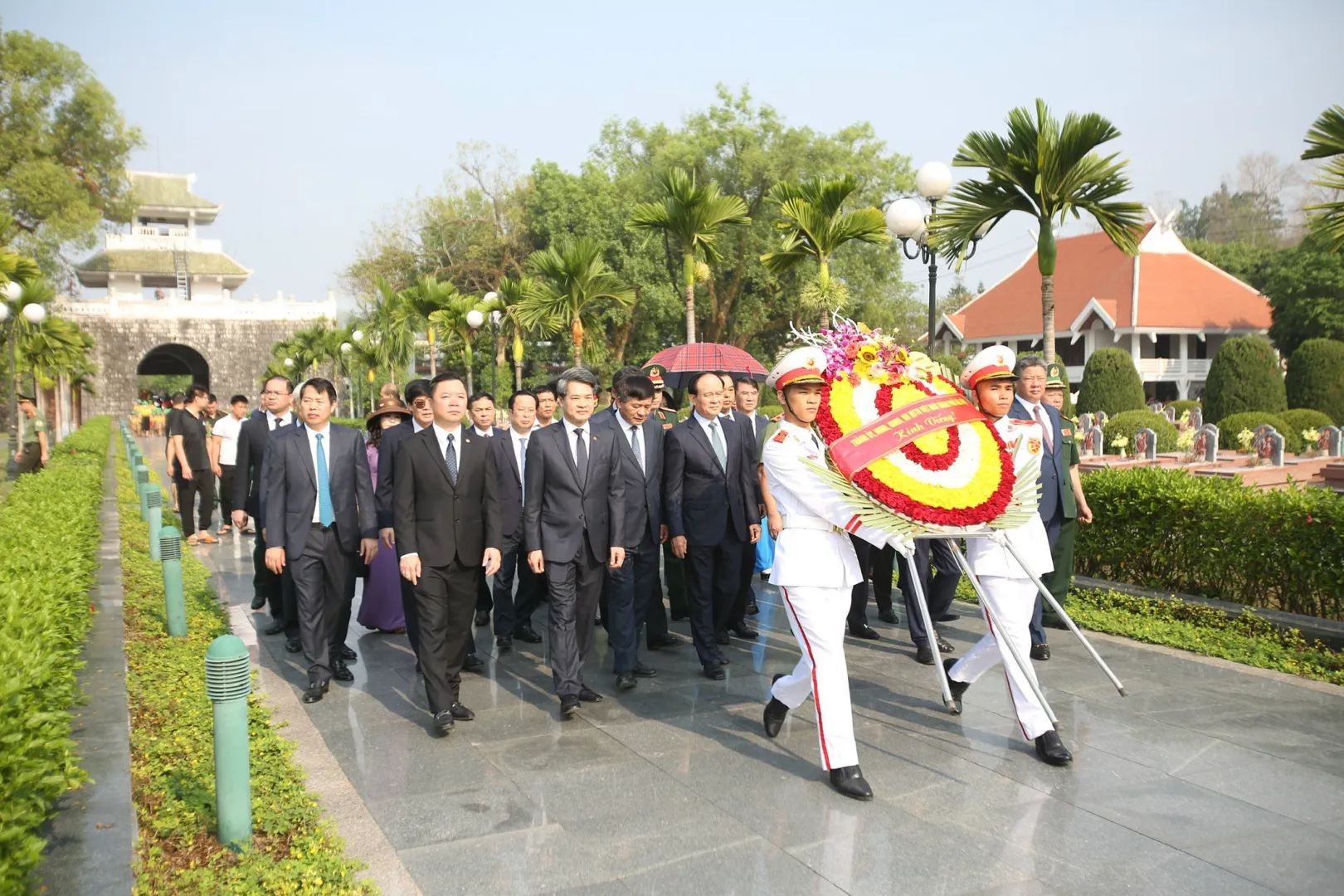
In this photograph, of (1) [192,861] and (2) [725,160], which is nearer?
(1) [192,861]

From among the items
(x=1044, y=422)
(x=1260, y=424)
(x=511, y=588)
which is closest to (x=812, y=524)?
(x=1044, y=422)

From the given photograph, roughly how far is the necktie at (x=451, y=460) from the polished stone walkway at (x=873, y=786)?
132 centimetres

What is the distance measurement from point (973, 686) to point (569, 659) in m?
2.40

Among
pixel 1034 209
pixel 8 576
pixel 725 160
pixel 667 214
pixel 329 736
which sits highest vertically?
pixel 725 160

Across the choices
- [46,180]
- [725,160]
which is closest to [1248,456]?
[725,160]

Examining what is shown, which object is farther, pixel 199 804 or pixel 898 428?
pixel 898 428

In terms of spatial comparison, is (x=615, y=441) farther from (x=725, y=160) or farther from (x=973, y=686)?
(x=725, y=160)

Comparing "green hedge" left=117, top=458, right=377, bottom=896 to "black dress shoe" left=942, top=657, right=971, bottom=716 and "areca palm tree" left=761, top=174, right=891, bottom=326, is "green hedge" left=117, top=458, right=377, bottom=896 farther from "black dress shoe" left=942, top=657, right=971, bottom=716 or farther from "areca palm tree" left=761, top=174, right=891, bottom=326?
"areca palm tree" left=761, top=174, right=891, bottom=326

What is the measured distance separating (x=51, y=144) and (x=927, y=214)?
4366 cm

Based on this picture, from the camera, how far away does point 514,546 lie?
22.9ft

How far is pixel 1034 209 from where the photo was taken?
9.84 m

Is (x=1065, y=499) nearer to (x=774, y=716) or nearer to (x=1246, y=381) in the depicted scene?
(x=774, y=716)

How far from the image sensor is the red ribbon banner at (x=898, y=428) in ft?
15.1

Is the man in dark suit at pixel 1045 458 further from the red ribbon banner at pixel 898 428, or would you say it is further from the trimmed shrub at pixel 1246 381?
the trimmed shrub at pixel 1246 381
